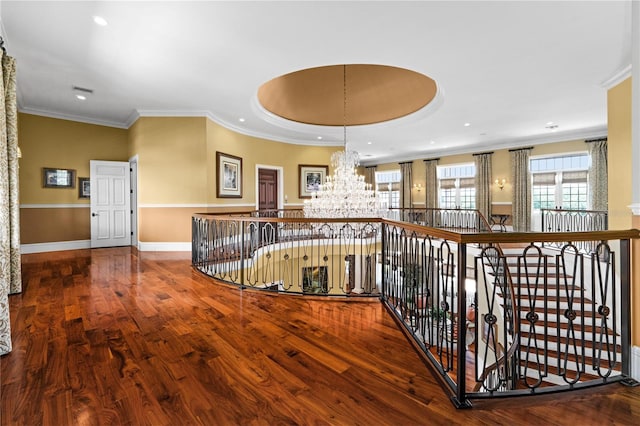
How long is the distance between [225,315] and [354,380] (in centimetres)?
164

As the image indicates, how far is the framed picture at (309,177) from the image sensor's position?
9.90 metres

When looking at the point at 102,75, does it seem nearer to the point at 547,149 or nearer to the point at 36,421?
the point at 36,421

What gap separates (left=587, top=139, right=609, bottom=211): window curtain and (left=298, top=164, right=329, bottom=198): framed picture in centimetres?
780

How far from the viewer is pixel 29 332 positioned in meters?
2.60

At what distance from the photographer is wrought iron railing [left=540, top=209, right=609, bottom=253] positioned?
24.8 ft

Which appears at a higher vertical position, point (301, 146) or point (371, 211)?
point (301, 146)

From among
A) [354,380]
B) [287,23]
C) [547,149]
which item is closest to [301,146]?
[287,23]

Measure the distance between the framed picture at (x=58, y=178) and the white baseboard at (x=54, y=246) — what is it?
4.36 feet

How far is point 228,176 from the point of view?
7.71 m

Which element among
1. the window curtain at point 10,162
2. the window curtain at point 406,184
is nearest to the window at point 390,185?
the window curtain at point 406,184

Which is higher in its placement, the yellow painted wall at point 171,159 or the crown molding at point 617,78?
the crown molding at point 617,78

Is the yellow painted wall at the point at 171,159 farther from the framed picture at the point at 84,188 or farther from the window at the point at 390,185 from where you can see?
the window at the point at 390,185

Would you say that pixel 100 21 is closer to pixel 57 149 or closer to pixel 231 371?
pixel 231 371

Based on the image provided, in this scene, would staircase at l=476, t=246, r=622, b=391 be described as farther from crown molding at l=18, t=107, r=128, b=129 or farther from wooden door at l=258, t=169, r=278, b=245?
crown molding at l=18, t=107, r=128, b=129
